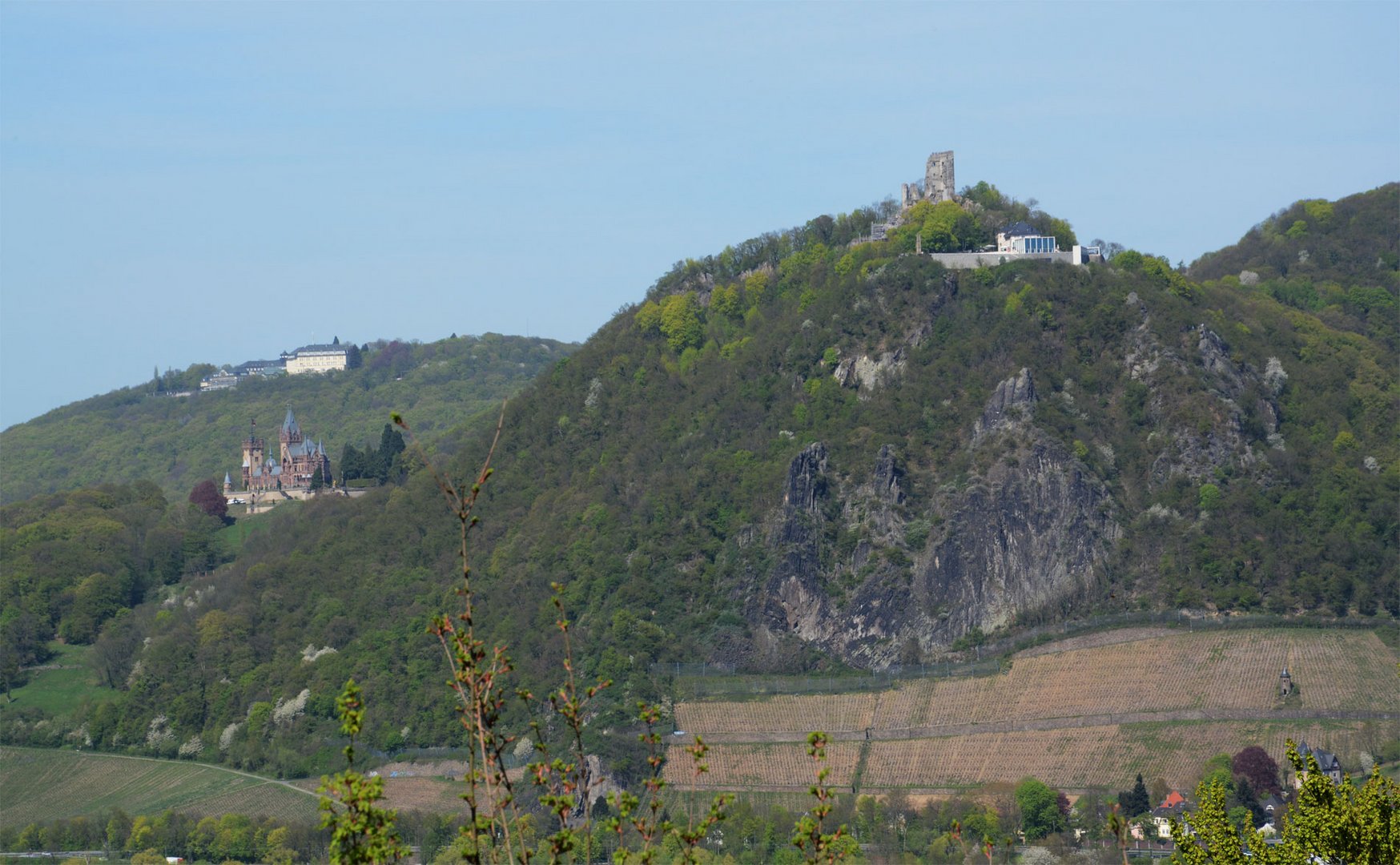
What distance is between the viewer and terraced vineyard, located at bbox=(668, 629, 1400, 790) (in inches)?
3410

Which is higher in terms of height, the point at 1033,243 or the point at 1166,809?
the point at 1033,243

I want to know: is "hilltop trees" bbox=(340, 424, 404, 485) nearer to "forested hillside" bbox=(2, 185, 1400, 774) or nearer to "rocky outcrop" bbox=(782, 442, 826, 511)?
"forested hillside" bbox=(2, 185, 1400, 774)

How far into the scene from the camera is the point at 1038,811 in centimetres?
8088

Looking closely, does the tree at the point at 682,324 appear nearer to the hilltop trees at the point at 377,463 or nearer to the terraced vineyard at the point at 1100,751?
the hilltop trees at the point at 377,463

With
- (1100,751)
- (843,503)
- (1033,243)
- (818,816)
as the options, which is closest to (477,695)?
(818,816)

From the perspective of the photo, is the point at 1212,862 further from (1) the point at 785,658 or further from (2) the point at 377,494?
(2) the point at 377,494

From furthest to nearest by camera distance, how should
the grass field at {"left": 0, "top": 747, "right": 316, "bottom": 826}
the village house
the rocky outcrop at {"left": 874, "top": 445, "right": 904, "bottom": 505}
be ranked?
the rocky outcrop at {"left": 874, "top": 445, "right": 904, "bottom": 505}
the grass field at {"left": 0, "top": 747, "right": 316, "bottom": 826}
the village house

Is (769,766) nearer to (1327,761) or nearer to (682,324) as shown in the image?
(1327,761)

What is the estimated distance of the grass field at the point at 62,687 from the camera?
396 feet

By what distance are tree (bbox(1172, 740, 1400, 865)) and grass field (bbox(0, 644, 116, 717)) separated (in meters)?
98.5

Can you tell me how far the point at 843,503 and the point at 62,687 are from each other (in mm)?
47319

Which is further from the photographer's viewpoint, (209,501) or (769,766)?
(209,501)

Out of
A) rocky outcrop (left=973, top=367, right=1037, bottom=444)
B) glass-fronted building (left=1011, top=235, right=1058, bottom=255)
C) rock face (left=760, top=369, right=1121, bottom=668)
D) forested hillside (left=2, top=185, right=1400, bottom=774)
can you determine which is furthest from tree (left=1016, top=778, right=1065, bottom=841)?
glass-fronted building (left=1011, top=235, right=1058, bottom=255)

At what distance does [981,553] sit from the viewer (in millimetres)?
105188
